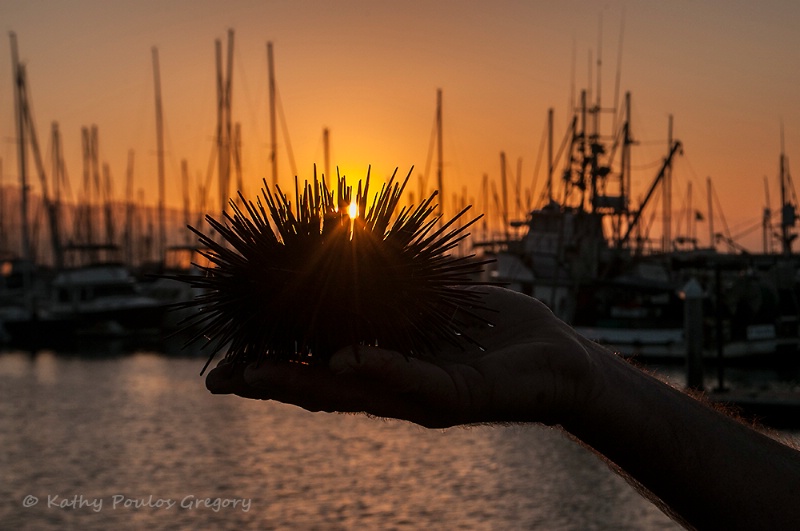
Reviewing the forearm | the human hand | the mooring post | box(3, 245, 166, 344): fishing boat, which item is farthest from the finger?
box(3, 245, 166, 344): fishing boat

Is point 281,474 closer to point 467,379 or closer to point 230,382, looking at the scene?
point 230,382

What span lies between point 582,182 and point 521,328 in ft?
139

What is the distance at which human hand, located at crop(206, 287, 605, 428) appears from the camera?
279 centimetres

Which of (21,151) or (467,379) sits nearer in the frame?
(467,379)

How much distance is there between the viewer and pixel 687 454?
9.66ft

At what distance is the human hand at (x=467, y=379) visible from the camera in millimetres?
2785

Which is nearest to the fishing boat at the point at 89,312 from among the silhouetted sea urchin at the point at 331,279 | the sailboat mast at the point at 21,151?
the sailboat mast at the point at 21,151

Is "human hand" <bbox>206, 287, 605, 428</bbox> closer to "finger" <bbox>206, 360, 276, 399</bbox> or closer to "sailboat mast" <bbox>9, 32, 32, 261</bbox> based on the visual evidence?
"finger" <bbox>206, 360, 276, 399</bbox>

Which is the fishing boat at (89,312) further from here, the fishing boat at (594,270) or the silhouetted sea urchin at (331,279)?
the silhouetted sea urchin at (331,279)

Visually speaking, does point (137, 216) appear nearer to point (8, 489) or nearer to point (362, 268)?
point (8, 489)

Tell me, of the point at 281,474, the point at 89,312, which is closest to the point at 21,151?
the point at 89,312

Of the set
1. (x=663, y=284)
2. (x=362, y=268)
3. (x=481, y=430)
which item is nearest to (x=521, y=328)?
(x=362, y=268)

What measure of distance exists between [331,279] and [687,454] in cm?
124

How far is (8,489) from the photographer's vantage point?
2378 cm
